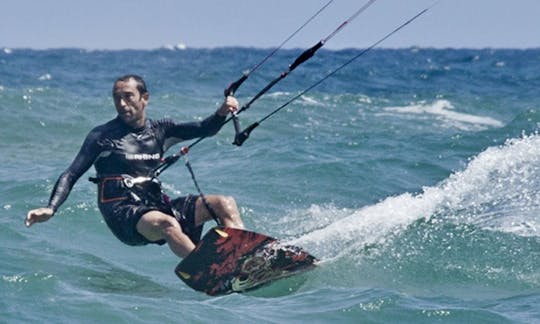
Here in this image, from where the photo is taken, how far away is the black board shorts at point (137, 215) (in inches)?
332

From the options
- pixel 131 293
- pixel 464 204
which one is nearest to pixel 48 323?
pixel 131 293

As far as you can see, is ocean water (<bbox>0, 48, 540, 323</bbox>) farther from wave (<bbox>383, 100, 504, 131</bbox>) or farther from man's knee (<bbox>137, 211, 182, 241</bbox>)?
man's knee (<bbox>137, 211, 182, 241</bbox>)

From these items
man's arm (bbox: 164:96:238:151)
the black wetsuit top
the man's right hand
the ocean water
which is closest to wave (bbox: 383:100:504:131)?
the ocean water

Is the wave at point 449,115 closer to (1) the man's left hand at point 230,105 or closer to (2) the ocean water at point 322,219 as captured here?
(2) the ocean water at point 322,219

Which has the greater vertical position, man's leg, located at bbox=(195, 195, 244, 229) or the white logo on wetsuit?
the white logo on wetsuit

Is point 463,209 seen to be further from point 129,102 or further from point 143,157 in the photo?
point 129,102

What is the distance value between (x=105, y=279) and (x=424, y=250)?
286 cm

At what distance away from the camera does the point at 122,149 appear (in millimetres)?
8656

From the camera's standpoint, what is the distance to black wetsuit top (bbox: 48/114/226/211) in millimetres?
8625

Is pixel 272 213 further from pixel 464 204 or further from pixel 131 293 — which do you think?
pixel 131 293

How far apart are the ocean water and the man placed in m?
0.51

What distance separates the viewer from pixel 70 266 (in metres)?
9.22

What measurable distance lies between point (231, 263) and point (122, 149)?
124 centimetres

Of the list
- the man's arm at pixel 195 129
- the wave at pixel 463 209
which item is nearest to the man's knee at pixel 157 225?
the man's arm at pixel 195 129
